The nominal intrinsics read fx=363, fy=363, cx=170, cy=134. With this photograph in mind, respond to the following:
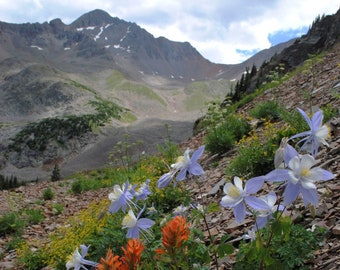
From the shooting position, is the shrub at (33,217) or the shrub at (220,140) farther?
the shrub at (33,217)

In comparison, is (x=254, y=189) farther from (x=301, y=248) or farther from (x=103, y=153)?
(x=103, y=153)

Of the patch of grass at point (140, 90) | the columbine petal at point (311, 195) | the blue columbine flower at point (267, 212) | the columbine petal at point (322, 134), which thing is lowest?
the patch of grass at point (140, 90)

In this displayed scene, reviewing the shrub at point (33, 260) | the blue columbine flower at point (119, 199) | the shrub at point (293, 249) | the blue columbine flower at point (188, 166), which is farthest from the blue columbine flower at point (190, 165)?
the shrub at point (33, 260)

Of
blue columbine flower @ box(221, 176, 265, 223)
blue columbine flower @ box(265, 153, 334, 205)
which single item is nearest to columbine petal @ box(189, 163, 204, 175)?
blue columbine flower @ box(221, 176, 265, 223)

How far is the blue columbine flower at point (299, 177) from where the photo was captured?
1.67 m

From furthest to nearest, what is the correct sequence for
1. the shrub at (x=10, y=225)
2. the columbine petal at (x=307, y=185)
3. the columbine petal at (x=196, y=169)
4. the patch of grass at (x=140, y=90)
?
the patch of grass at (x=140, y=90) → the shrub at (x=10, y=225) → the columbine petal at (x=196, y=169) → the columbine petal at (x=307, y=185)

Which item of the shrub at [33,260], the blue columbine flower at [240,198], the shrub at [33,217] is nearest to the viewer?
the blue columbine flower at [240,198]

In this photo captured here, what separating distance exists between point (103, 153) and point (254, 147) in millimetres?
80516

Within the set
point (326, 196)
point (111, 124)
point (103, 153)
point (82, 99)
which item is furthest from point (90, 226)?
point (82, 99)

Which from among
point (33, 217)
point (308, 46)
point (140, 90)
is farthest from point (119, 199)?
point (140, 90)

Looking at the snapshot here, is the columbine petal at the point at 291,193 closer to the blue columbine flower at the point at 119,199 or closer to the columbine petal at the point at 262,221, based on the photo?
the columbine petal at the point at 262,221

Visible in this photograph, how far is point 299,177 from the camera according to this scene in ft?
5.53

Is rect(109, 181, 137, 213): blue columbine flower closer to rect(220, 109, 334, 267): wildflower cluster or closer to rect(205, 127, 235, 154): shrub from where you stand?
rect(220, 109, 334, 267): wildflower cluster

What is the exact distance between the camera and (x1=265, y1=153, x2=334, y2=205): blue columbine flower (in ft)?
5.48
